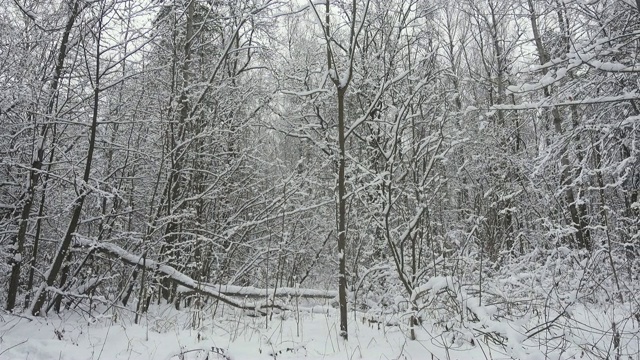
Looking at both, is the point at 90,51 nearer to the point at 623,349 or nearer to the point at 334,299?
the point at 334,299

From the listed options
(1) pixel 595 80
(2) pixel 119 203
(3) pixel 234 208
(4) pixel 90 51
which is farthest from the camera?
(3) pixel 234 208

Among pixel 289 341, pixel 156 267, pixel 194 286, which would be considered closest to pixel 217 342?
pixel 289 341

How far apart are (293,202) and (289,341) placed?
188 inches

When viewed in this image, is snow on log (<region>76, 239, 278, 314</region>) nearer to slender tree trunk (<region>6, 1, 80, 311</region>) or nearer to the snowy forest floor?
slender tree trunk (<region>6, 1, 80, 311</region>)

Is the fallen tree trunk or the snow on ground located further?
the fallen tree trunk

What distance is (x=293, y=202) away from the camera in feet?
28.1

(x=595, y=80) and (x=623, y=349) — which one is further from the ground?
(x=595, y=80)

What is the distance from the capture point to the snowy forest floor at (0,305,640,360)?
A: 330cm

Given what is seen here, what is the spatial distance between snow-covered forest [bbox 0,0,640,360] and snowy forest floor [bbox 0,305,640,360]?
3 centimetres

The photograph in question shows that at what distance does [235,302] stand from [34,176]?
127 inches

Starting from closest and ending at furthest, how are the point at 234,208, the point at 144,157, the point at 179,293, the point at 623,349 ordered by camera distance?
the point at 623,349 < the point at 179,293 < the point at 144,157 < the point at 234,208

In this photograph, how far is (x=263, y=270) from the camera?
896cm

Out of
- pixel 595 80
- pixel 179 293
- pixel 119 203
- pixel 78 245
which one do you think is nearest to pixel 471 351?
pixel 595 80

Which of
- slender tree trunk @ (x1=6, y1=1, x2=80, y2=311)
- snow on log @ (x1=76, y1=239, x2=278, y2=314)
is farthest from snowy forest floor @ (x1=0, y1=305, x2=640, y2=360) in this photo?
snow on log @ (x1=76, y1=239, x2=278, y2=314)
